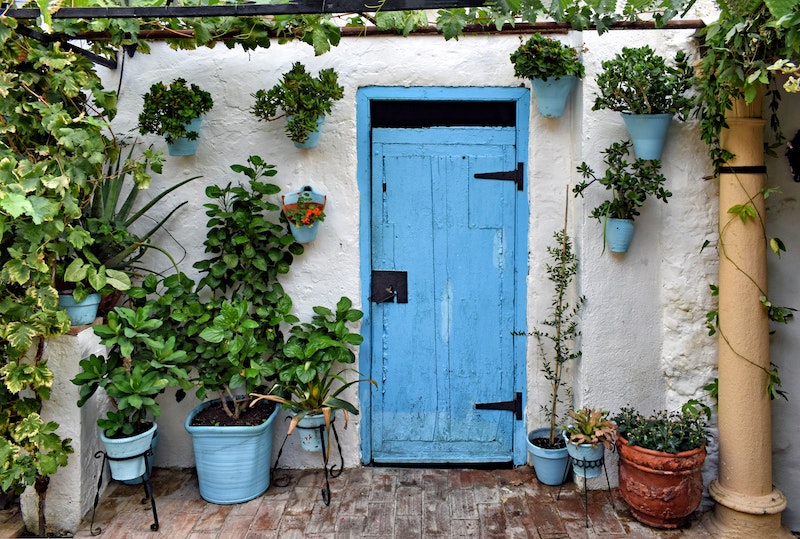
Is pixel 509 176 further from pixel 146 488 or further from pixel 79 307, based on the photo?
pixel 146 488

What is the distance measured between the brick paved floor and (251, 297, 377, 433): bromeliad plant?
439 millimetres

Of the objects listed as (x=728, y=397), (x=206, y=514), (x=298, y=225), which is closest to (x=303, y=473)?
(x=206, y=514)

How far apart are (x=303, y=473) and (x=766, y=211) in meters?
2.94

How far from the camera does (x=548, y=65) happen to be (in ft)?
11.5

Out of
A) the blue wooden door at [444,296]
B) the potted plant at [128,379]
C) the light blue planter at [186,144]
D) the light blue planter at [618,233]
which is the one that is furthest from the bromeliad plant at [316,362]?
the light blue planter at [618,233]

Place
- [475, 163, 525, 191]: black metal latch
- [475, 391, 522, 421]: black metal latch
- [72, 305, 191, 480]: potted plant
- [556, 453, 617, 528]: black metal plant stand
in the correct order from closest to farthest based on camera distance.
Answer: [72, 305, 191, 480]: potted plant, [556, 453, 617, 528]: black metal plant stand, [475, 163, 525, 191]: black metal latch, [475, 391, 522, 421]: black metal latch

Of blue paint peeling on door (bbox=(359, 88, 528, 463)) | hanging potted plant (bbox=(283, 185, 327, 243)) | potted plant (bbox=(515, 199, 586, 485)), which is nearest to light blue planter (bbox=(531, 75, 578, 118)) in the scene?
blue paint peeling on door (bbox=(359, 88, 528, 463))

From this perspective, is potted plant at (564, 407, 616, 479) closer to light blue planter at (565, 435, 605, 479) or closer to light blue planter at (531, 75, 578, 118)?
light blue planter at (565, 435, 605, 479)

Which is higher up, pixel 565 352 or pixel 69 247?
pixel 69 247

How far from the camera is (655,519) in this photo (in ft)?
11.2

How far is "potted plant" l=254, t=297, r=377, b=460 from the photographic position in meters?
3.67

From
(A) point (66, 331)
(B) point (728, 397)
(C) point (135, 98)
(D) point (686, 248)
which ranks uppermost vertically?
(C) point (135, 98)

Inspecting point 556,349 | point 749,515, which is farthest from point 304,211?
point 749,515

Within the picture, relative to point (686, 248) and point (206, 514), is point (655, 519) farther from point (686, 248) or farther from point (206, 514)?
point (206, 514)
